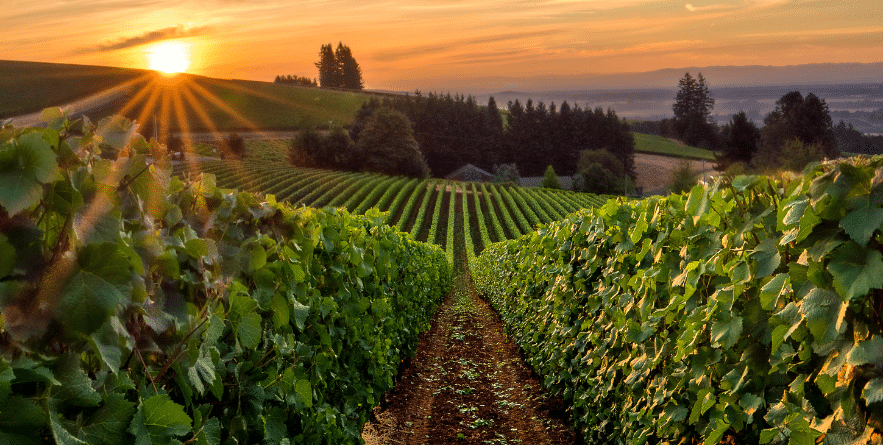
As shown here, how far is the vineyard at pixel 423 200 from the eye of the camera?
2148 inches

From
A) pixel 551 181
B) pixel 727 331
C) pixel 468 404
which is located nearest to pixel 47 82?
pixel 551 181

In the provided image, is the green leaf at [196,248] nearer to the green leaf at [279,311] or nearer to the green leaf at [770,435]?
the green leaf at [279,311]

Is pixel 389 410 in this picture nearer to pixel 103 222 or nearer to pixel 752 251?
pixel 752 251

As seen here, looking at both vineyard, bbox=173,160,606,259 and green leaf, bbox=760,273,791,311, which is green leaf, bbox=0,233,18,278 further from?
vineyard, bbox=173,160,606,259

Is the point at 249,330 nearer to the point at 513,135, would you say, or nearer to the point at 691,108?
the point at 513,135

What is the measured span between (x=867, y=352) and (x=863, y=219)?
464mm

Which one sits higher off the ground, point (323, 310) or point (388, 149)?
point (388, 149)

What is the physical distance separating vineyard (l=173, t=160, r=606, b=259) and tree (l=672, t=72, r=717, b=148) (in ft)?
265

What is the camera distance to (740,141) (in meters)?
97.9

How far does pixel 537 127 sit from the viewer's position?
12875cm

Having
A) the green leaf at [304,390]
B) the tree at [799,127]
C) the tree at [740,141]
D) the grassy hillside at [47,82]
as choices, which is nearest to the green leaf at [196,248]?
the green leaf at [304,390]

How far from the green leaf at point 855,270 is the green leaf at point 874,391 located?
285mm

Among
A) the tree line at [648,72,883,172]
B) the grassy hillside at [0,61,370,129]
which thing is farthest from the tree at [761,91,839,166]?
the grassy hillside at [0,61,370,129]

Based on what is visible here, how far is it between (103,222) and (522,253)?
416 inches
